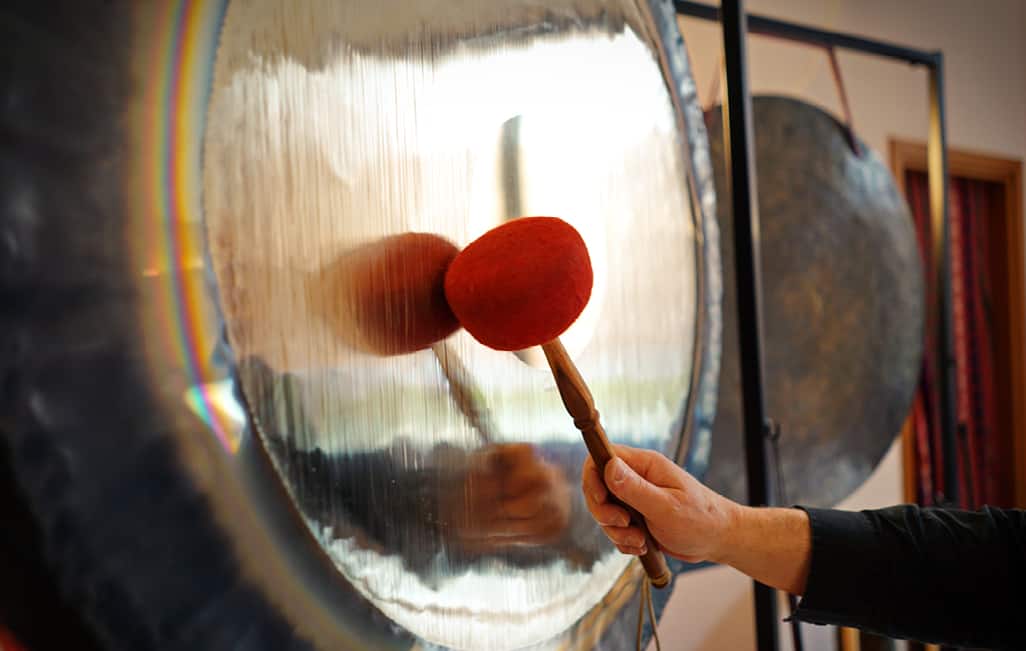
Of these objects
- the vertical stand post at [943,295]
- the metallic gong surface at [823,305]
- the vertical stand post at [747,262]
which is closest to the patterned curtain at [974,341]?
the metallic gong surface at [823,305]

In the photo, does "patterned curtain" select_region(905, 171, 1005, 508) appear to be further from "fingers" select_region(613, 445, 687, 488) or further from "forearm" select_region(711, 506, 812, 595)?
"fingers" select_region(613, 445, 687, 488)

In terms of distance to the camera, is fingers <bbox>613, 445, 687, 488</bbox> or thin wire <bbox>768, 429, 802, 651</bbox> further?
thin wire <bbox>768, 429, 802, 651</bbox>

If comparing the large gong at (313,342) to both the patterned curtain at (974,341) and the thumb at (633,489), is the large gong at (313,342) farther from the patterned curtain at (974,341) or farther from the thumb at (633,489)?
the patterned curtain at (974,341)

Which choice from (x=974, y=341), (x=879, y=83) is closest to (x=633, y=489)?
(x=879, y=83)

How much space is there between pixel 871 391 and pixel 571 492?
1.24 m

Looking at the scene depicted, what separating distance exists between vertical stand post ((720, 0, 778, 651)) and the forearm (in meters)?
0.19

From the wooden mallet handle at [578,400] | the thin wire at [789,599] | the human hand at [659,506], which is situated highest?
the wooden mallet handle at [578,400]

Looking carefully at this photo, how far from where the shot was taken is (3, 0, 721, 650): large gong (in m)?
0.39

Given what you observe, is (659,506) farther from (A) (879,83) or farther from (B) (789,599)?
(A) (879,83)

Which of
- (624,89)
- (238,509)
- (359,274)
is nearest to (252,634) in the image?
(238,509)

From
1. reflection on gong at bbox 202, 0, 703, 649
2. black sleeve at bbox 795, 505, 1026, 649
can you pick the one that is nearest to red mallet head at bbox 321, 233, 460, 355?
reflection on gong at bbox 202, 0, 703, 649

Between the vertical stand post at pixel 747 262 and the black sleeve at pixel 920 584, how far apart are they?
0.62 feet

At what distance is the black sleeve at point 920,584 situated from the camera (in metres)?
0.71

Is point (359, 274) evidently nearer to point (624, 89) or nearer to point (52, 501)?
point (52, 501)
